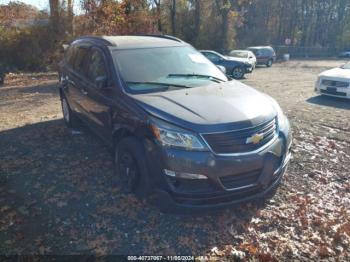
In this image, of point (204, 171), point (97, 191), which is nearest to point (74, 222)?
point (97, 191)

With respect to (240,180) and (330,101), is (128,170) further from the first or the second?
(330,101)

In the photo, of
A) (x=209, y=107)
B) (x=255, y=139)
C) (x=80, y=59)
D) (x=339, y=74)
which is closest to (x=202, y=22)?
(x=339, y=74)

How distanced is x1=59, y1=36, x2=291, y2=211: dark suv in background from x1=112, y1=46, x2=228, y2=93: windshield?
0.01m

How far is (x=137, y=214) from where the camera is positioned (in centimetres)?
357

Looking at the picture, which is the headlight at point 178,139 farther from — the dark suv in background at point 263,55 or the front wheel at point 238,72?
the dark suv in background at point 263,55

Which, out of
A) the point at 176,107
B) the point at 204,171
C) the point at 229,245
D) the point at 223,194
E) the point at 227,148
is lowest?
the point at 229,245

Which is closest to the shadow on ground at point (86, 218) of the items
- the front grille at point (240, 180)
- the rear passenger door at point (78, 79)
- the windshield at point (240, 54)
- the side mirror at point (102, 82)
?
the front grille at point (240, 180)

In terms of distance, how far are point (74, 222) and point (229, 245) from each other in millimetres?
1655

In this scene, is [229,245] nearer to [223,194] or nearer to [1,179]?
[223,194]

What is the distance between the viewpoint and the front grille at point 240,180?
322 centimetres

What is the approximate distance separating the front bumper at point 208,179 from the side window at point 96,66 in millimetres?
1700

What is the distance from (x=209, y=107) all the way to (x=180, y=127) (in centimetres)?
51

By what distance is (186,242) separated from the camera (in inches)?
124

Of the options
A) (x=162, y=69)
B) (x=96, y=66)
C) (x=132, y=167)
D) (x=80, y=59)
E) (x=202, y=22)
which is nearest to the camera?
(x=132, y=167)
